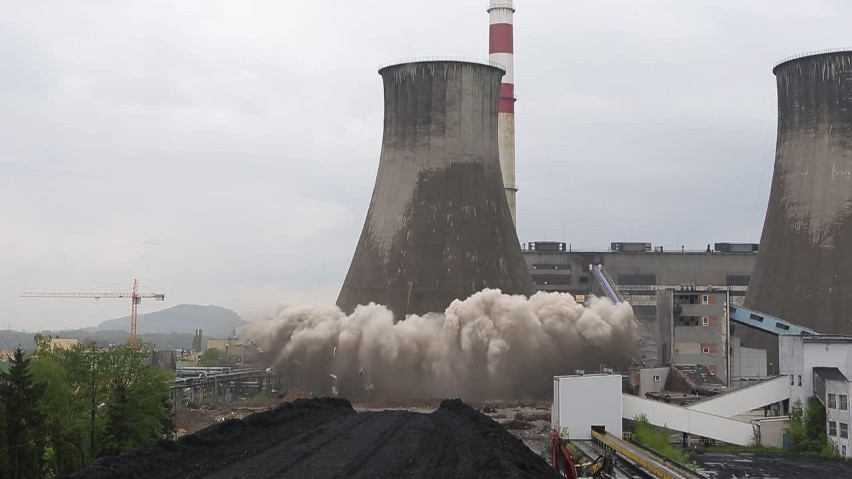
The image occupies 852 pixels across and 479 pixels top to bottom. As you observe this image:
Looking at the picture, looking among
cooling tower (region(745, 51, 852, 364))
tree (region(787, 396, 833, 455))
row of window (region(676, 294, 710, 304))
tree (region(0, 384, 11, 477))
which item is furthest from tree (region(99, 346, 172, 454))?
cooling tower (region(745, 51, 852, 364))

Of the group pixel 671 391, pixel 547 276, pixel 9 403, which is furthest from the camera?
pixel 547 276

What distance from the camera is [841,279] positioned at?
199 feet

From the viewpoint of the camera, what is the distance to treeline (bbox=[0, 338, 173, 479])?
3306 cm

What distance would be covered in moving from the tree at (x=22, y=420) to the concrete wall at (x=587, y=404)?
62.4ft

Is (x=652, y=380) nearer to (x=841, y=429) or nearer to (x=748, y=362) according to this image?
(x=748, y=362)

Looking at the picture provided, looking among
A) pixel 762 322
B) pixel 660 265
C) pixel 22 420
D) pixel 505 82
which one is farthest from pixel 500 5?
pixel 22 420

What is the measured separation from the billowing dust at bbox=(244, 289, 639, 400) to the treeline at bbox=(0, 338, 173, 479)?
1696 centimetres

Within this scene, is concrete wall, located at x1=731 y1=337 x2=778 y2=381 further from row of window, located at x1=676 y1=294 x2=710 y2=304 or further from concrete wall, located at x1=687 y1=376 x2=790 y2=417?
concrete wall, located at x1=687 y1=376 x2=790 y2=417

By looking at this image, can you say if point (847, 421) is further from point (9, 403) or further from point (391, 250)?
point (9, 403)

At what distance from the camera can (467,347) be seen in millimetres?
58875

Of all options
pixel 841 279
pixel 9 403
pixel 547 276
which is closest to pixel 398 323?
pixel 841 279

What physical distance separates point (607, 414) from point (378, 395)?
18.8m

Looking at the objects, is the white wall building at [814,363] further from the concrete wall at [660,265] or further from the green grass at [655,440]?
the concrete wall at [660,265]

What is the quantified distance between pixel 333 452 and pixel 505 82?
4509 centimetres
